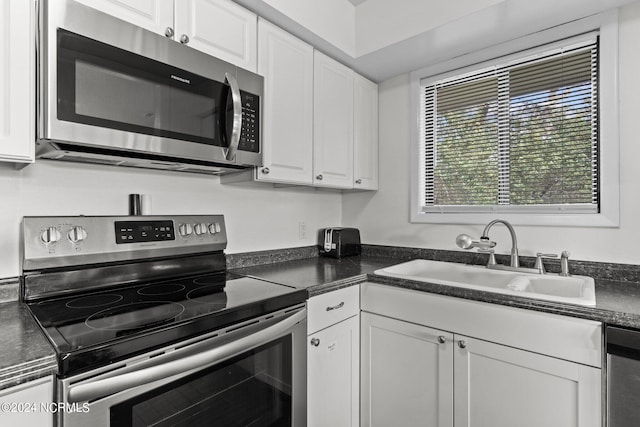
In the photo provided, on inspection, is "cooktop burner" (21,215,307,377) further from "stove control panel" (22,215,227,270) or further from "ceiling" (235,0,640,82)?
"ceiling" (235,0,640,82)

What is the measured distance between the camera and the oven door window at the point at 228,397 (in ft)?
2.90

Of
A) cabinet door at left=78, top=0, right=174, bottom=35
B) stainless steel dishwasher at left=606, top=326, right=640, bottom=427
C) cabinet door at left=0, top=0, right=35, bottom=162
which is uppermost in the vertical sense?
cabinet door at left=78, top=0, right=174, bottom=35

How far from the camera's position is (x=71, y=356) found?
0.74m

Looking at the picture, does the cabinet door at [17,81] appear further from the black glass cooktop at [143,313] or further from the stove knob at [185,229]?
the stove knob at [185,229]

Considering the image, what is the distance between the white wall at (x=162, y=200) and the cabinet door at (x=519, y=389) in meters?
1.22

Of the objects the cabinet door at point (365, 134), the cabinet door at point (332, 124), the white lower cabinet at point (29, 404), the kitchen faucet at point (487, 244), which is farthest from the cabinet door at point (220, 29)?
the kitchen faucet at point (487, 244)

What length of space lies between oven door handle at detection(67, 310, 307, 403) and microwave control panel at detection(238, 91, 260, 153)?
2.67ft

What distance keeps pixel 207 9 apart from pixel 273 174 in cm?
77

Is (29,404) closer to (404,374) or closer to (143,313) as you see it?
(143,313)

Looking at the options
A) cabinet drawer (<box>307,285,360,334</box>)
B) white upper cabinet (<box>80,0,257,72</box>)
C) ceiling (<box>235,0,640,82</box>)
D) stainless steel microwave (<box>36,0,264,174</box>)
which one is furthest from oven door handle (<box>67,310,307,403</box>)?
ceiling (<box>235,0,640,82</box>)

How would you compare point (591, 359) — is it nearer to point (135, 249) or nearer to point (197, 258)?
point (197, 258)

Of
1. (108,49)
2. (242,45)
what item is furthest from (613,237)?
(108,49)

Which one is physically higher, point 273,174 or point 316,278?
point 273,174

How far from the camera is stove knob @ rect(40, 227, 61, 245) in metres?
1.19
